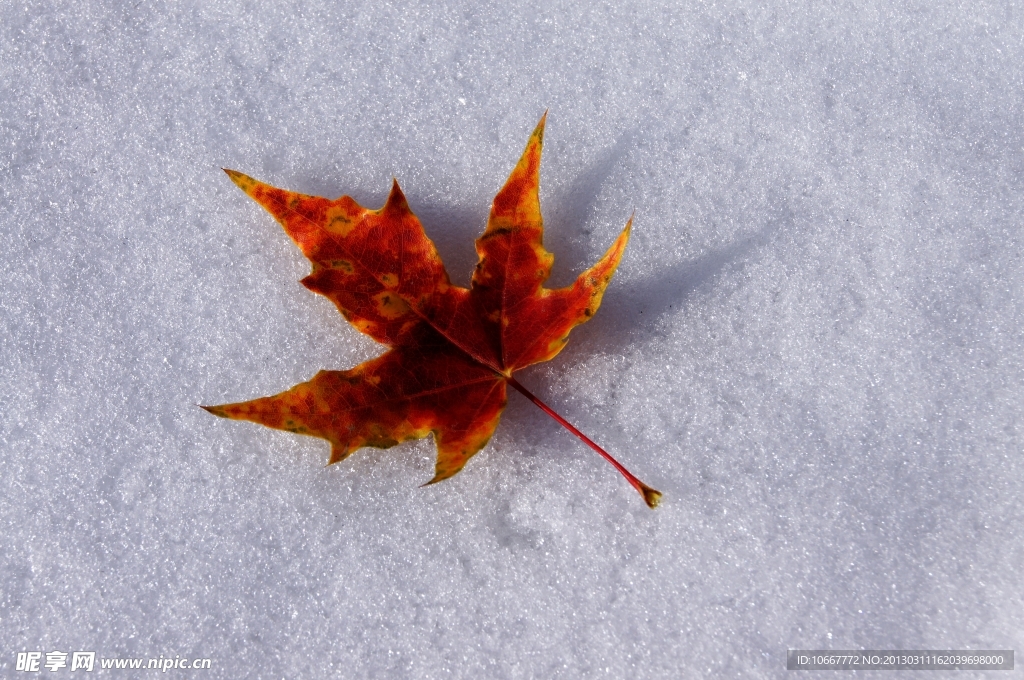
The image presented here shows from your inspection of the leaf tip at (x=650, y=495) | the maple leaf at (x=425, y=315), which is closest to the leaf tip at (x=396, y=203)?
the maple leaf at (x=425, y=315)

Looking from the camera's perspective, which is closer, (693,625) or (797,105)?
(693,625)

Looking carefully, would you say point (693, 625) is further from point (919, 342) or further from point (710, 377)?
point (919, 342)

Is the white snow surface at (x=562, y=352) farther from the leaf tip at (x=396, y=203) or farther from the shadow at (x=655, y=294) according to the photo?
the leaf tip at (x=396, y=203)

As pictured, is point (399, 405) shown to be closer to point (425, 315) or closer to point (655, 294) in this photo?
point (425, 315)

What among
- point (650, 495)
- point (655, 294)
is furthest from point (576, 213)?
point (650, 495)

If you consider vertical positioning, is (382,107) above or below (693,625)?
above

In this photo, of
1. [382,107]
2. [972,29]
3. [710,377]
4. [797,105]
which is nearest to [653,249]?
[710,377]

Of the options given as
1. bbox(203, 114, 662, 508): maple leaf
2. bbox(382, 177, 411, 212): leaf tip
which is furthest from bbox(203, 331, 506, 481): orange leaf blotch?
bbox(382, 177, 411, 212): leaf tip
